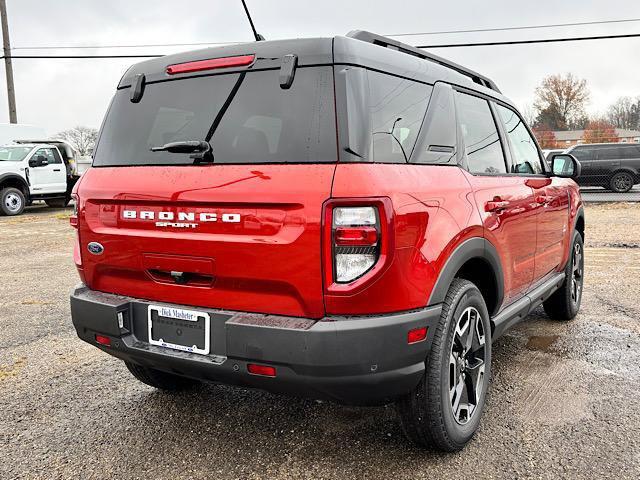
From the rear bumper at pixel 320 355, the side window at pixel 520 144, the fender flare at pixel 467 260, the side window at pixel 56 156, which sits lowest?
the rear bumper at pixel 320 355

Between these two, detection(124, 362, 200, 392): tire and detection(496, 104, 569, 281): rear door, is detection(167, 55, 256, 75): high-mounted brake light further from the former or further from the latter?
detection(496, 104, 569, 281): rear door

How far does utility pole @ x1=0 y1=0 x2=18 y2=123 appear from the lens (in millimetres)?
23172

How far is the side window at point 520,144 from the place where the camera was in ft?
12.0

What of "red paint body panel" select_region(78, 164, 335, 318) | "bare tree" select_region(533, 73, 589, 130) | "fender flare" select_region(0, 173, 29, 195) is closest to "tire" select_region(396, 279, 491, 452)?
"red paint body panel" select_region(78, 164, 335, 318)

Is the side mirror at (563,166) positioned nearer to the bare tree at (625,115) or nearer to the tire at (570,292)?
the tire at (570,292)

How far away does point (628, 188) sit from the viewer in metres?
19.0

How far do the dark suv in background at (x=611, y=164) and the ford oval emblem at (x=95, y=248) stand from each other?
62.0ft

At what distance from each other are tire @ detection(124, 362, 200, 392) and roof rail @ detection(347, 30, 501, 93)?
2.20m

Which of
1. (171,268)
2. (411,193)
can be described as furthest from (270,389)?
(411,193)

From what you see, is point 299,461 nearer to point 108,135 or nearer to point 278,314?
point 278,314

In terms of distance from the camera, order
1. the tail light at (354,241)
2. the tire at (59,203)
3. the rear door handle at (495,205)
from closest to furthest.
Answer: the tail light at (354,241)
the rear door handle at (495,205)
the tire at (59,203)

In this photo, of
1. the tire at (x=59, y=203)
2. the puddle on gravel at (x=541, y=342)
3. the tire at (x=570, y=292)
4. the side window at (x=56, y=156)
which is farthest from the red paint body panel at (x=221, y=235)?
the tire at (x=59, y=203)

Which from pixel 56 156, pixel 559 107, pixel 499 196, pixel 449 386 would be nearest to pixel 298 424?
pixel 449 386

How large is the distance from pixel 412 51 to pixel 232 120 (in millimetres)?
1090
